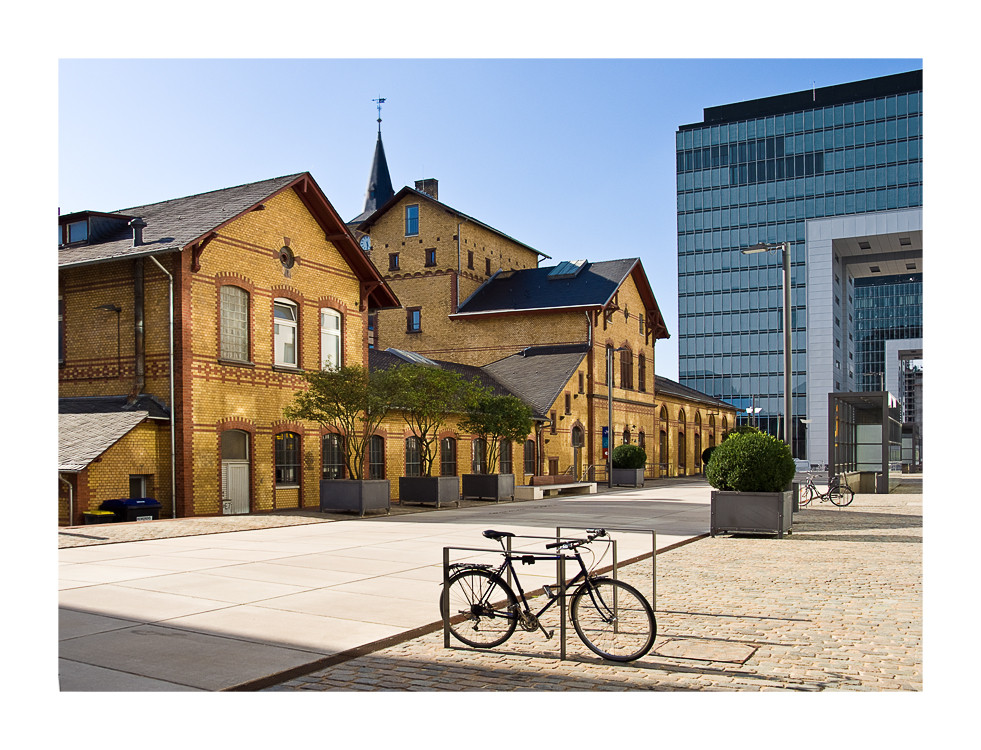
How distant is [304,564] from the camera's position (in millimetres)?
Answer: 13531

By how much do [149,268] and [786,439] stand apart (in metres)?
16.3

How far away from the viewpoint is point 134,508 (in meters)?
21.0

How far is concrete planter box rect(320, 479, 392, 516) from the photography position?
2408 cm

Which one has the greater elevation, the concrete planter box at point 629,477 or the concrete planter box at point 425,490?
the concrete planter box at point 425,490

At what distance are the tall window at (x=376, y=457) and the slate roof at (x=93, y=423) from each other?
27.8 ft

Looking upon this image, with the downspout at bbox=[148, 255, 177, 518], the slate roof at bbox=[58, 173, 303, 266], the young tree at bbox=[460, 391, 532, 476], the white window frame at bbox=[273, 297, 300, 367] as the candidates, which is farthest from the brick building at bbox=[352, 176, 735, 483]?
the downspout at bbox=[148, 255, 177, 518]

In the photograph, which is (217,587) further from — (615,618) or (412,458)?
(412,458)

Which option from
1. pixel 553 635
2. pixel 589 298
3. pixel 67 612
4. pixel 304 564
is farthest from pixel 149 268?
pixel 589 298

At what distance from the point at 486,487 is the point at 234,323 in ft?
35.9

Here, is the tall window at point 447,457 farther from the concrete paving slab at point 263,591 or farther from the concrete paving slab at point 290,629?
the concrete paving slab at point 290,629

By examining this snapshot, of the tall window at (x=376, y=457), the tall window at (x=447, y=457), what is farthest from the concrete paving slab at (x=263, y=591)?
the tall window at (x=447, y=457)

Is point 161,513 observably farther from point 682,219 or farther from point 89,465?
point 682,219

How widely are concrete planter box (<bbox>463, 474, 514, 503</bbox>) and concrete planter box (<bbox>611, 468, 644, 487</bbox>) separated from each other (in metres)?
11.6

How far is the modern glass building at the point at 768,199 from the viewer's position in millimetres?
109188
